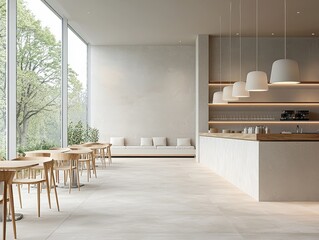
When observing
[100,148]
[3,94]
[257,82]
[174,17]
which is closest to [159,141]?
[100,148]

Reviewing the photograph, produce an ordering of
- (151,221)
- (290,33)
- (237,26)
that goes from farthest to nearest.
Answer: (290,33) → (237,26) → (151,221)

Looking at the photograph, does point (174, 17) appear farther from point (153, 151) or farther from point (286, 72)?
point (153, 151)

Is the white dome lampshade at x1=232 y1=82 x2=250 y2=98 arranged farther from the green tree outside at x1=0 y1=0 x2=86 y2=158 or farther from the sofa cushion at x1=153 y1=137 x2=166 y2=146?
the sofa cushion at x1=153 y1=137 x2=166 y2=146

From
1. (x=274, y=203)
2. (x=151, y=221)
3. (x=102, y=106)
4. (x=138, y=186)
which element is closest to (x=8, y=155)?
(x=138, y=186)

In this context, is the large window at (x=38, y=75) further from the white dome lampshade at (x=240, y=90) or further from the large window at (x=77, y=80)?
the white dome lampshade at (x=240, y=90)

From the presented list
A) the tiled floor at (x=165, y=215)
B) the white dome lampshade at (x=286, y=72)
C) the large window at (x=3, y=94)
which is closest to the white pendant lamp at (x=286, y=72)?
the white dome lampshade at (x=286, y=72)

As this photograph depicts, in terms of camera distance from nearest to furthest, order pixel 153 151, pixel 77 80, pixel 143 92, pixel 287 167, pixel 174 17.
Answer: pixel 287 167, pixel 174 17, pixel 77 80, pixel 153 151, pixel 143 92

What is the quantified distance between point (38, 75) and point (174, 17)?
458 cm

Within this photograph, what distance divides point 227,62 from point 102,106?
5.30 metres

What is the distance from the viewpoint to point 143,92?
1675 cm

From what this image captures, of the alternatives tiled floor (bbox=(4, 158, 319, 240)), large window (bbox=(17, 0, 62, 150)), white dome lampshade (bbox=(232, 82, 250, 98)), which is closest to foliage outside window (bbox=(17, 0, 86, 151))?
large window (bbox=(17, 0, 62, 150))

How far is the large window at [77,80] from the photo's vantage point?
50.0ft

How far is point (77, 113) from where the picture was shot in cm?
1594

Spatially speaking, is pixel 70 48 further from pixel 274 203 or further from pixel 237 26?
pixel 274 203
